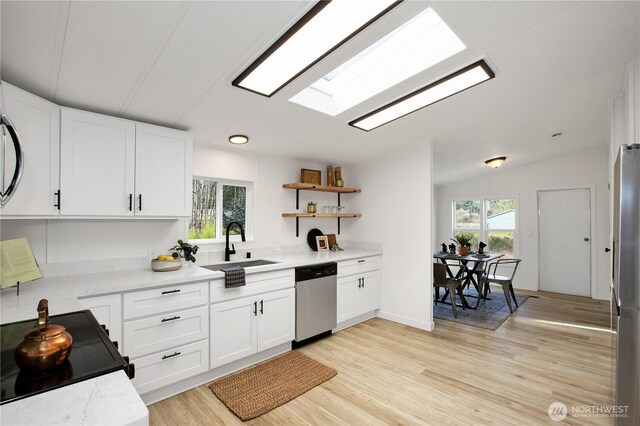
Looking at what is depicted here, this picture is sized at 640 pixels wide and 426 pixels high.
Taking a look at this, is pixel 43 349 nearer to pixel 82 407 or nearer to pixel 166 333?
pixel 82 407

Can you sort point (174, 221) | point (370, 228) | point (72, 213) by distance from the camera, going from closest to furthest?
1. point (72, 213)
2. point (174, 221)
3. point (370, 228)

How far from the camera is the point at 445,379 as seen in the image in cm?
262

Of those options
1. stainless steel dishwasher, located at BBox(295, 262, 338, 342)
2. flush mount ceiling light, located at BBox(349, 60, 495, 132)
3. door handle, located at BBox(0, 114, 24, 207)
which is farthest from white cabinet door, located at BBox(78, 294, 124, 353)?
flush mount ceiling light, located at BBox(349, 60, 495, 132)

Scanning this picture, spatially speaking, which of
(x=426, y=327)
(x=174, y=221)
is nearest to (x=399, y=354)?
(x=426, y=327)

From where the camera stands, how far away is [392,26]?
5.84 feet

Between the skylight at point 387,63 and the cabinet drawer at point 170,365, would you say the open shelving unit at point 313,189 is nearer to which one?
the skylight at point 387,63

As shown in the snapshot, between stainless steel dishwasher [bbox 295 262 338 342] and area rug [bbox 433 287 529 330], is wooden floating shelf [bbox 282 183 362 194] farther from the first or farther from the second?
area rug [bbox 433 287 529 330]

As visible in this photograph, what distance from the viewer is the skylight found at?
212 centimetres

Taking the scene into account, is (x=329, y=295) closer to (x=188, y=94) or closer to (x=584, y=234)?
(x=188, y=94)

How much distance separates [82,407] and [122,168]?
2083mm

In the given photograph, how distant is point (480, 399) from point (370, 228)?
2451 millimetres

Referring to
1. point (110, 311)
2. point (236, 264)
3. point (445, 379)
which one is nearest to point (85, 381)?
point (110, 311)

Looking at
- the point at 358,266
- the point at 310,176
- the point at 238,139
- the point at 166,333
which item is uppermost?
the point at 238,139

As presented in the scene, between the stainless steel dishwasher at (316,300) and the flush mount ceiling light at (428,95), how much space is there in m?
1.62
